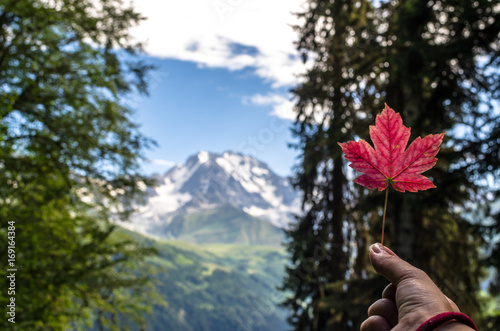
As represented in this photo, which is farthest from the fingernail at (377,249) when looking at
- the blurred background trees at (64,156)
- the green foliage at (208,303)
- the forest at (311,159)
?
the green foliage at (208,303)

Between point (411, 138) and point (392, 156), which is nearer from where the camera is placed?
point (392, 156)

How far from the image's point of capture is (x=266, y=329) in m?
172

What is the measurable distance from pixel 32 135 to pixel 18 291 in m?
2.87

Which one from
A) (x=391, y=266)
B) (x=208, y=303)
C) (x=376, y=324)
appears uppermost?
(x=391, y=266)

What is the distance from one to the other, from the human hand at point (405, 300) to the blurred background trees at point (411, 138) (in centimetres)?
420

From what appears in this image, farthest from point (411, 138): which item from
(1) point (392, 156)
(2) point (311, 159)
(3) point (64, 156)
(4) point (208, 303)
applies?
(4) point (208, 303)

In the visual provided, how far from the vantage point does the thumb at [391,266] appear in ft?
2.50

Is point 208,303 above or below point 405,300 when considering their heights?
below

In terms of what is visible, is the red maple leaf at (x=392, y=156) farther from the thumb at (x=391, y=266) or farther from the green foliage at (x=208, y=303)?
the green foliage at (x=208, y=303)

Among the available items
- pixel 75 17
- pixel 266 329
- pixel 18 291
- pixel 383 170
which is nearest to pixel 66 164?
pixel 18 291

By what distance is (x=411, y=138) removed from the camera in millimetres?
4809

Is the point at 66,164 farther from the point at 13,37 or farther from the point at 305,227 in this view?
the point at 305,227

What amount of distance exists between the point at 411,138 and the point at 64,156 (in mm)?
6634

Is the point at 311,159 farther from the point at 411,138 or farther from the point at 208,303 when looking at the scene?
the point at 208,303
